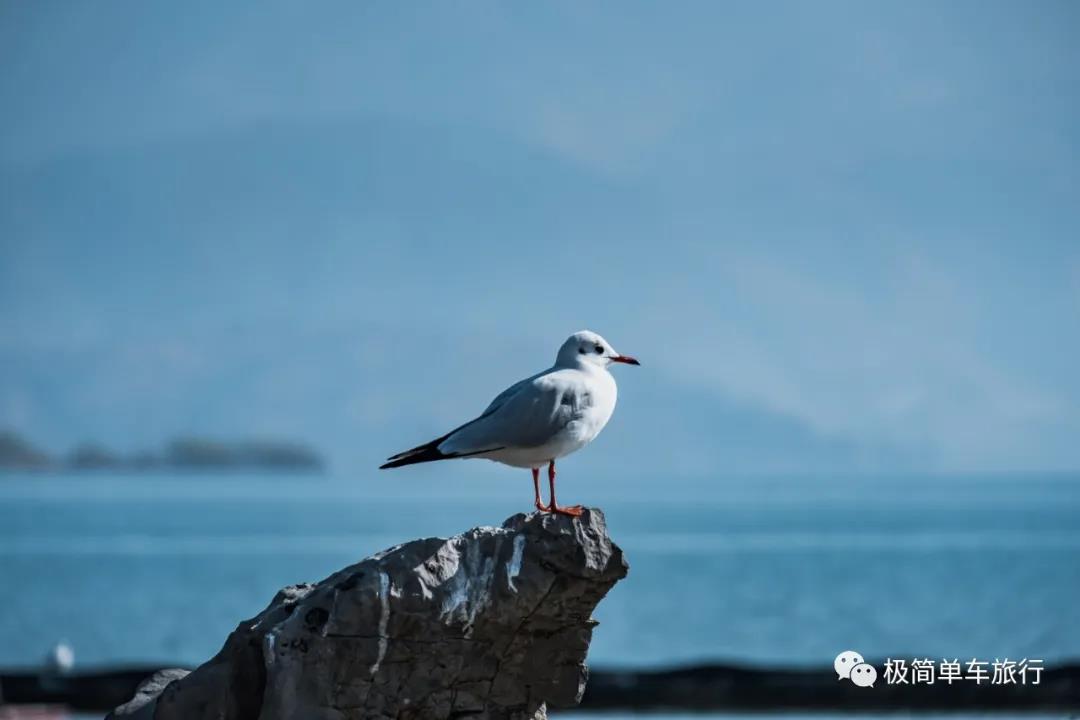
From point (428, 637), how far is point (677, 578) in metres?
34.7

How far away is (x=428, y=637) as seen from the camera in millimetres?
7078

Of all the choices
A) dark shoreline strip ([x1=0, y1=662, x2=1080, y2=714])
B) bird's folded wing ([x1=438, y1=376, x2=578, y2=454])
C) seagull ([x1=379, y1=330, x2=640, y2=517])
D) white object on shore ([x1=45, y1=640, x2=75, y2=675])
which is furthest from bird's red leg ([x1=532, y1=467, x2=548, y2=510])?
white object on shore ([x1=45, y1=640, x2=75, y2=675])

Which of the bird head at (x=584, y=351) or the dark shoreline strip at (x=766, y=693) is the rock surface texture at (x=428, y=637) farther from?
the dark shoreline strip at (x=766, y=693)

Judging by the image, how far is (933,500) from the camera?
389 feet

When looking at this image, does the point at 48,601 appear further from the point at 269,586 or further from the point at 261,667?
the point at 261,667

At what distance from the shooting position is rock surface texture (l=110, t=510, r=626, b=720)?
695 centimetres

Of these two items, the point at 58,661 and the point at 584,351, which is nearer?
the point at 584,351

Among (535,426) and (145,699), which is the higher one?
(535,426)

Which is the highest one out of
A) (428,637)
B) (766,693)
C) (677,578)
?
(677,578)

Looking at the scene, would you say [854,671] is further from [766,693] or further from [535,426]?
[535,426]

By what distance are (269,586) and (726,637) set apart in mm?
10741

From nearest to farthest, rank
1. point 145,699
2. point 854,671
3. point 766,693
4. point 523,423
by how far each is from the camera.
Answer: point 523,423 < point 145,699 < point 854,671 < point 766,693

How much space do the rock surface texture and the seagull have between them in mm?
235

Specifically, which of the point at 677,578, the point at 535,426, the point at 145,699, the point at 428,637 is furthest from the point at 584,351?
the point at 677,578
